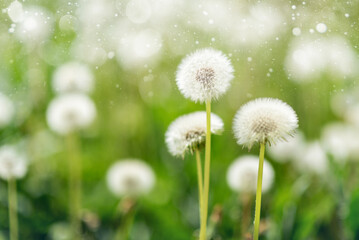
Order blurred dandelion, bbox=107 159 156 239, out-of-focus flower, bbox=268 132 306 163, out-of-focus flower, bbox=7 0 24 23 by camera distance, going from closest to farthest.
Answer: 1. out-of-focus flower, bbox=7 0 24 23
2. blurred dandelion, bbox=107 159 156 239
3. out-of-focus flower, bbox=268 132 306 163

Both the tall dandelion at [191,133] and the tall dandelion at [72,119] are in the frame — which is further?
the tall dandelion at [72,119]

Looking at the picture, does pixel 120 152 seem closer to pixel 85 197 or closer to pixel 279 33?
pixel 85 197

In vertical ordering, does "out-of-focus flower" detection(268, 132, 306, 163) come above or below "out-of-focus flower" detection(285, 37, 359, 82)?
below

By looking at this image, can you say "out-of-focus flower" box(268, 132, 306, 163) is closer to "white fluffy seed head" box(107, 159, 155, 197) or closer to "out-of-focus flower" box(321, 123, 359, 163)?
"out-of-focus flower" box(321, 123, 359, 163)

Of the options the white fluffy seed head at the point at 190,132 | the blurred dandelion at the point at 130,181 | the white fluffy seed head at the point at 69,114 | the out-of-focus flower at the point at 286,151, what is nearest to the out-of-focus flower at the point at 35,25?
the white fluffy seed head at the point at 69,114

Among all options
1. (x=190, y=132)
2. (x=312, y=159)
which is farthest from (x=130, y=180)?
(x=190, y=132)

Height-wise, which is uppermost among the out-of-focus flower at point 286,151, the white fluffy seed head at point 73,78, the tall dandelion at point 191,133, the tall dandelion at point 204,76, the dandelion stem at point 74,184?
the white fluffy seed head at point 73,78

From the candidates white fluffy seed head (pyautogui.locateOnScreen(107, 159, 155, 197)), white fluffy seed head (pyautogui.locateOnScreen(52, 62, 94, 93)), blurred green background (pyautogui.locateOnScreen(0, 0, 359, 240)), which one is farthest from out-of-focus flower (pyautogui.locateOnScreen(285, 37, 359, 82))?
white fluffy seed head (pyautogui.locateOnScreen(52, 62, 94, 93))

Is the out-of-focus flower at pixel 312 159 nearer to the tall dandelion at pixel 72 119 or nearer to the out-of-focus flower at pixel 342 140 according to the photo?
the out-of-focus flower at pixel 342 140
